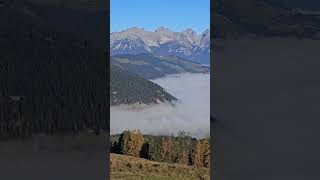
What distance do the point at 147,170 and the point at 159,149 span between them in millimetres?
3646

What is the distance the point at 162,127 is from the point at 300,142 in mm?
37603

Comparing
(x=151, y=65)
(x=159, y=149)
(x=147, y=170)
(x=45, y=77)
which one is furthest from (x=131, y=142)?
(x=151, y=65)

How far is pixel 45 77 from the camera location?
3934 millimetres

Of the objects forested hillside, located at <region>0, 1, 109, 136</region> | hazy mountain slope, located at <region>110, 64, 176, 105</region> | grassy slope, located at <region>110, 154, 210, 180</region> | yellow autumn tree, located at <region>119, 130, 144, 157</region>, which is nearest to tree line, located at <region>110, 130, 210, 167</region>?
yellow autumn tree, located at <region>119, 130, 144, 157</region>

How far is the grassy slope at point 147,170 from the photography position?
24.4m

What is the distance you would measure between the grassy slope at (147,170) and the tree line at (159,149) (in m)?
0.56

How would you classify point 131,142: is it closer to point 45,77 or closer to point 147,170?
point 147,170

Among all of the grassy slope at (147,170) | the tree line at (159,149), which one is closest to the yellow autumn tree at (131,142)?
the tree line at (159,149)

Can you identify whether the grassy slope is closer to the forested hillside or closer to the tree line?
the tree line

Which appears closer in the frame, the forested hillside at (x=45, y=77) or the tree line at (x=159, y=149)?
the forested hillside at (x=45, y=77)

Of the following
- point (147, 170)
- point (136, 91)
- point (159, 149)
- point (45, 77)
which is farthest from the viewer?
point (136, 91)

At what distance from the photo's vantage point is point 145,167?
25.4 metres

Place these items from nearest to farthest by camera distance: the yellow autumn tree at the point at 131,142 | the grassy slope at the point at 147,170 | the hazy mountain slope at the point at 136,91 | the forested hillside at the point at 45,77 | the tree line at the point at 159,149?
1. the forested hillside at the point at 45,77
2. the grassy slope at the point at 147,170
3. the yellow autumn tree at the point at 131,142
4. the tree line at the point at 159,149
5. the hazy mountain slope at the point at 136,91

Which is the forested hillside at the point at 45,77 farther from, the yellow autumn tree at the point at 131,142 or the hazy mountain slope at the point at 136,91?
the hazy mountain slope at the point at 136,91
